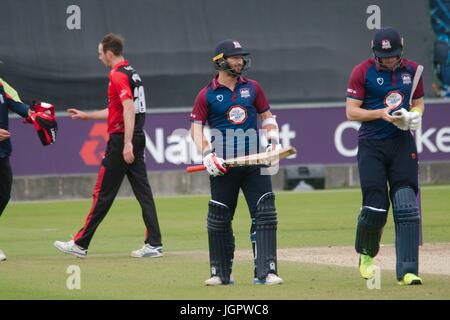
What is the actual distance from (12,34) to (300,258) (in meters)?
12.3

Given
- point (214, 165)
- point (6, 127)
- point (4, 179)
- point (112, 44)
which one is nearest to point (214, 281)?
point (214, 165)

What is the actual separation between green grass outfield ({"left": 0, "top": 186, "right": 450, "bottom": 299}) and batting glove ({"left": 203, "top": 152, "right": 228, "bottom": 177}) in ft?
3.20

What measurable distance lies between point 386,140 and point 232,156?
52.2 inches

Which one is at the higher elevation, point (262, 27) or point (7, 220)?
point (262, 27)

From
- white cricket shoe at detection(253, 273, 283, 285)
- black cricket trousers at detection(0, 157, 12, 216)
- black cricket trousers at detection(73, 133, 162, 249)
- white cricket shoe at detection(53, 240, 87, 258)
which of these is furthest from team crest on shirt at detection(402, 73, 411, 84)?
black cricket trousers at detection(0, 157, 12, 216)

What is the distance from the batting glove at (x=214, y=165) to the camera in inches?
402

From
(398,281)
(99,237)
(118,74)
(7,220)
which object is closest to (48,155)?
(7,220)

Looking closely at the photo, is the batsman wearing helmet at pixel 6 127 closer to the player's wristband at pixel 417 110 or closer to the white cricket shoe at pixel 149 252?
the white cricket shoe at pixel 149 252

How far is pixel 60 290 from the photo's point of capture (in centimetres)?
1018

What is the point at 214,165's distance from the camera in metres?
10.2

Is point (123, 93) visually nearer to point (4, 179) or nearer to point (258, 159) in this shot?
point (4, 179)

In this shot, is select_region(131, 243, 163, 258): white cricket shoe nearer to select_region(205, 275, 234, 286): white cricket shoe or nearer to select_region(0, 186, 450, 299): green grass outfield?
select_region(0, 186, 450, 299): green grass outfield

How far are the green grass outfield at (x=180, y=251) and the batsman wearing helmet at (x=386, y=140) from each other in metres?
0.56
